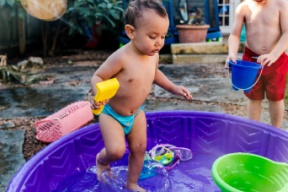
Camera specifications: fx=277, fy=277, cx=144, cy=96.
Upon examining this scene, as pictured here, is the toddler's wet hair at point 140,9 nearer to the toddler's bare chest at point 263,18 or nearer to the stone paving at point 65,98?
the toddler's bare chest at point 263,18

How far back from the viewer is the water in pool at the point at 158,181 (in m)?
1.70

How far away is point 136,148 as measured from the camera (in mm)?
1580

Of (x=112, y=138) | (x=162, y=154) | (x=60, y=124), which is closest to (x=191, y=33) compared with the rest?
(x=162, y=154)

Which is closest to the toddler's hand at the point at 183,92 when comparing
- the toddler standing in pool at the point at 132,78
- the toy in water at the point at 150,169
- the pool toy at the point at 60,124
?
the toddler standing in pool at the point at 132,78

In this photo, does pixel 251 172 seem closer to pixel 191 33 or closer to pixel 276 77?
pixel 276 77

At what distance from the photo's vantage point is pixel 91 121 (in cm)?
246

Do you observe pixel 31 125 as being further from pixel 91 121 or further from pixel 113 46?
pixel 113 46

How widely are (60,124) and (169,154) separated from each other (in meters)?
0.84

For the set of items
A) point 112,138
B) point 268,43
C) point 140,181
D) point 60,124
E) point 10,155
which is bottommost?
point 140,181

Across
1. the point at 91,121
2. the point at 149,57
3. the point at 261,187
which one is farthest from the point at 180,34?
the point at 261,187

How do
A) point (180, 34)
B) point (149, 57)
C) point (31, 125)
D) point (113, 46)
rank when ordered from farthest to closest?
point (113, 46) < point (180, 34) < point (31, 125) < point (149, 57)

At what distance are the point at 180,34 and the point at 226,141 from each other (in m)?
3.81

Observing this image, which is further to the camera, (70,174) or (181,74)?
(181,74)

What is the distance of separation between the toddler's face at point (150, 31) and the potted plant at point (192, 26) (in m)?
4.12
